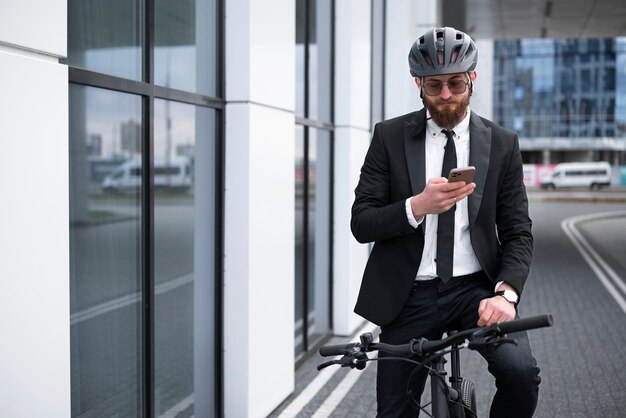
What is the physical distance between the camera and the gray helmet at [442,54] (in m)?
2.68

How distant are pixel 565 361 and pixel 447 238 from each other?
514 cm

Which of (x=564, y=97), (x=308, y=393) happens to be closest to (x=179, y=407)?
(x=308, y=393)

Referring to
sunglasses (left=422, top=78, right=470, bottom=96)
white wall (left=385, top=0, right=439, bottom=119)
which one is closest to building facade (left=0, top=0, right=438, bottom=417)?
sunglasses (left=422, top=78, right=470, bottom=96)

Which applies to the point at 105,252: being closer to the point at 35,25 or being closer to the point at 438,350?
the point at 35,25

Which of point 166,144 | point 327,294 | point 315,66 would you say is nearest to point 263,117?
point 166,144

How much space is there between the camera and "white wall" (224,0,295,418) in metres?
5.27

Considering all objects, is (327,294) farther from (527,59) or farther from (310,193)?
(527,59)

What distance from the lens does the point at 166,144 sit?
182 inches

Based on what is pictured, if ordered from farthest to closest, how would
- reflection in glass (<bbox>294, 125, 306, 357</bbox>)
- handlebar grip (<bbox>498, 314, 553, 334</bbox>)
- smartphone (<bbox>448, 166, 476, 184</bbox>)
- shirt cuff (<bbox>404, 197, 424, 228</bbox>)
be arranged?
1. reflection in glass (<bbox>294, 125, 306, 357</bbox>)
2. shirt cuff (<bbox>404, 197, 424, 228</bbox>)
3. smartphone (<bbox>448, 166, 476, 184</bbox>)
4. handlebar grip (<bbox>498, 314, 553, 334</bbox>)

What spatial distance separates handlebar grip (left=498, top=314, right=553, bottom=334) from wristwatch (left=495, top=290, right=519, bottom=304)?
0.40 meters

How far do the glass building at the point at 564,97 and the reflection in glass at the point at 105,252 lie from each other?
281ft

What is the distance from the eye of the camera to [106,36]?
3.96 m

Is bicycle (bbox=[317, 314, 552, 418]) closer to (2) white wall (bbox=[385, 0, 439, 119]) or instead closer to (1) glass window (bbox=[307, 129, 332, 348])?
(1) glass window (bbox=[307, 129, 332, 348])

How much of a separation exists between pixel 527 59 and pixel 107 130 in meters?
89.2
